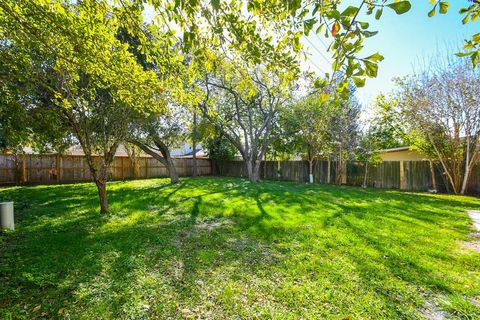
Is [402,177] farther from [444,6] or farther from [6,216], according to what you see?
[6,216]

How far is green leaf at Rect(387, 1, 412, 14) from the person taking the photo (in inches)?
37.7

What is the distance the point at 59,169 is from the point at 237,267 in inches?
543

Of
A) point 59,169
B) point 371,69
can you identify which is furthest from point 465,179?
point 59,169

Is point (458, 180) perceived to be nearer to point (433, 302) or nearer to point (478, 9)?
point (433, 302)

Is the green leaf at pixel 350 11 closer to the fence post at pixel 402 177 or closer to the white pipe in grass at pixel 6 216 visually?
the white pipe in grass at pixel 6 216

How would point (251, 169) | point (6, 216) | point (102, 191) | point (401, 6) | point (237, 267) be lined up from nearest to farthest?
1. point (401, 6)
2. point (237, 267)
3. point (6, 216)
4. point (102, 191)
5. point (251, 169)

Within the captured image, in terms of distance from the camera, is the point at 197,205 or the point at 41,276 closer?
the point at 41,276

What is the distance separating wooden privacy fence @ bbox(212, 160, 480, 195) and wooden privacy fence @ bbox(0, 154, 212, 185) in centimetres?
815

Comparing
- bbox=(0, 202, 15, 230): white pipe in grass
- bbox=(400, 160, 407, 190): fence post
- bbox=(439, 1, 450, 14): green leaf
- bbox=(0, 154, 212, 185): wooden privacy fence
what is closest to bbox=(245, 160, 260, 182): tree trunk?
bbox=(0, 154, 212, 185): wooden privacy fence

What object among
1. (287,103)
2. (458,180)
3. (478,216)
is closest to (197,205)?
(478,216)

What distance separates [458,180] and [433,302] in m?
10.6

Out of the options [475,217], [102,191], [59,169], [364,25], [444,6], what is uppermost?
[444,6]

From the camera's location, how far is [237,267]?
3.00m

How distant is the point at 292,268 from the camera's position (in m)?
2.95
